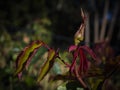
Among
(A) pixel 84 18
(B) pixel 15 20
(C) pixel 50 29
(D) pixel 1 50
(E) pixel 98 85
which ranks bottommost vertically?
(E) pixel 98 85

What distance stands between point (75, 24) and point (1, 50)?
9.22 ft

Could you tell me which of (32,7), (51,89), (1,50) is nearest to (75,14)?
(32,7)

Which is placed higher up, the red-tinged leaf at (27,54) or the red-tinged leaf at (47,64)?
the red-tinged leaf at (27,54)

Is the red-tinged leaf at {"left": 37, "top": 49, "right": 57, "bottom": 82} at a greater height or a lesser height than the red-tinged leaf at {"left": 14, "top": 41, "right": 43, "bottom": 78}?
lesser

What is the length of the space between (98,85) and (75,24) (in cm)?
390

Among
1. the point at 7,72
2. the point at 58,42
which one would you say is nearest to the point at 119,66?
the point at 7,72

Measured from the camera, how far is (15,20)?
473 cm

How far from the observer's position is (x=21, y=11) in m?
4.81

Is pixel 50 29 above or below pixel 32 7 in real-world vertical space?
below

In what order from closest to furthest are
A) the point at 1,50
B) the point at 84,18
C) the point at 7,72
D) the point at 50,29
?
1. the point at 84,18
2. the point at 7,72
3. the point at 1,50
4. the point at 50,29

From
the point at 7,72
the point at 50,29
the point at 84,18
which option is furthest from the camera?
the point at 50,29

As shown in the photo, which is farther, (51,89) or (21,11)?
(21,11)

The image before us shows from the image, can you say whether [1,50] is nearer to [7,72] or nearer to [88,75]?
[7,72]

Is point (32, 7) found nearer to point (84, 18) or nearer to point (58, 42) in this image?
point (58, 42)
